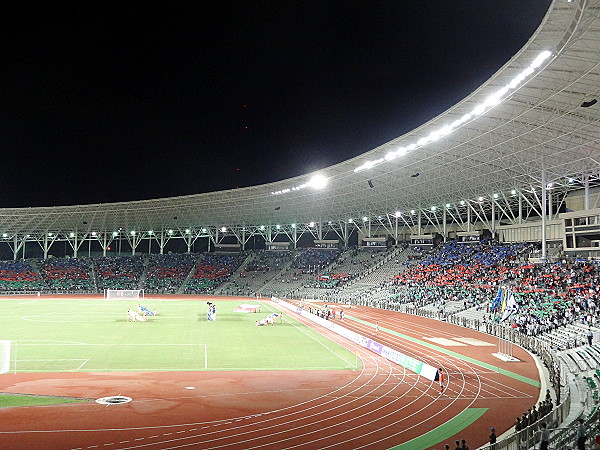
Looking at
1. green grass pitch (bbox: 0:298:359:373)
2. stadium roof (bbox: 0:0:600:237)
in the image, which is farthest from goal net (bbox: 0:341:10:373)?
stadium roof (bbox: 0:0:600:237)

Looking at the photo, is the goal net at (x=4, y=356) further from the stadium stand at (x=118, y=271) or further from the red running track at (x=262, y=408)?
the stadium stand at (x=118, y=271)

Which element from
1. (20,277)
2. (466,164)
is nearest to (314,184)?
(466,164)

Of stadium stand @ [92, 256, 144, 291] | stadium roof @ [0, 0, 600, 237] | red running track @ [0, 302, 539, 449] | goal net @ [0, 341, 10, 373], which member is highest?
stadium roof @ [0, 0, 600, 237]

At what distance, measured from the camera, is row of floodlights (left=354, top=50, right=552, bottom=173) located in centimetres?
2522

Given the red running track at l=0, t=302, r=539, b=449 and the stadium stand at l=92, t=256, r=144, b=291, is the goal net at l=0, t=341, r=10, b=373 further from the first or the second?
the stadium stand at l=92, t=256, r=144, b=291

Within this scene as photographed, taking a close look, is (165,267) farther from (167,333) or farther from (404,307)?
(167,333)

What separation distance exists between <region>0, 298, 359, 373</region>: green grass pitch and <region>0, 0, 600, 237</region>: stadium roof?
17579 millimetres

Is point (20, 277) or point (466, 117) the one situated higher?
point (466, 117)

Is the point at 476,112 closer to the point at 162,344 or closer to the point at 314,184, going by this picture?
the point at 162,344

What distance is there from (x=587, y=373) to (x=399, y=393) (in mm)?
8318

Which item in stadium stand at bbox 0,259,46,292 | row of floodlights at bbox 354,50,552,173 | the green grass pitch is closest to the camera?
the green grass pitch

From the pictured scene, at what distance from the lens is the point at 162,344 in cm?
2898

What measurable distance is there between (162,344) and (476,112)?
78.8ft

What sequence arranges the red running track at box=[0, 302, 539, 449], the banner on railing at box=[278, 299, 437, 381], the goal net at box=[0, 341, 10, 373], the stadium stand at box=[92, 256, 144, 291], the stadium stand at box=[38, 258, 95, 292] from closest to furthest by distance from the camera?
1. the red running track at box=[0, 302, 539, 449]
2. the goal net at box=[0, 341, 10, 373]
3. the banner on railing at box=[278, 299, 437, 381]
4. the stadium stand at box=[38, 258, 95, 292]
5. the stadium stand at box=[92, 256, 144, 291]
